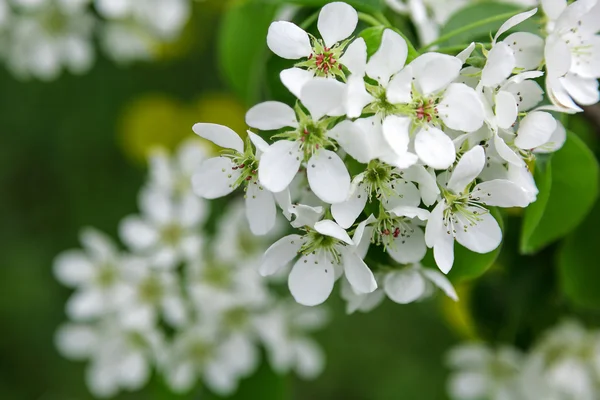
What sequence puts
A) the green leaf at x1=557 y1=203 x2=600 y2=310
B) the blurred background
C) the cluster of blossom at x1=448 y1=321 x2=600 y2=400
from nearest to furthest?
the green leaf at x1=557 y1=203 x2=600 y2=310 → the cluster of blossom at x1=448 y1=321 x2=600 y2=400 → the blurred background

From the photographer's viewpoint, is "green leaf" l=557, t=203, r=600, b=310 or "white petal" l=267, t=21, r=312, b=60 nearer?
"white petal" l=267, t=21, r=312, b=60

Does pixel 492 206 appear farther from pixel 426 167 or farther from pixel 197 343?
pixel 197 343

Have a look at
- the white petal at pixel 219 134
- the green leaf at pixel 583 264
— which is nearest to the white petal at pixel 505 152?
the white petal at pixel 219 134

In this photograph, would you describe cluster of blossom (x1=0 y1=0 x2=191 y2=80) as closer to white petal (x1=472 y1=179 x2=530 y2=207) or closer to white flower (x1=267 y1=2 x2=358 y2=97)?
white flower (x1=267 y1=2 x2=358 y2=97)

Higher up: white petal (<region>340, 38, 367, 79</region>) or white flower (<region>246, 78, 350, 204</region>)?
white petal (<region>340, 38, 367, 79</region>)

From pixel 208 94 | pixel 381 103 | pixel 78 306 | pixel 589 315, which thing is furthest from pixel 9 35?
pixel 589 315

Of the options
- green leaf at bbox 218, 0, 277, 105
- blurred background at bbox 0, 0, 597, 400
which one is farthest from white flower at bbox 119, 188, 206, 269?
blurred background at bbox 0, 0, 597, 400

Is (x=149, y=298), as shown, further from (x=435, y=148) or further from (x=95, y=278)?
(x=435, y=148)
